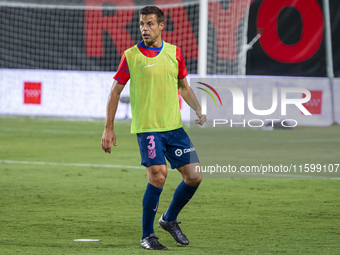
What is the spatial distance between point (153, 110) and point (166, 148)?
13.6 inches

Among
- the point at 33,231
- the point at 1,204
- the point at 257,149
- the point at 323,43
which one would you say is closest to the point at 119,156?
the point at 257,149

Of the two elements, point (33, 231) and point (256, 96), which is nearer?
point (33, 231)

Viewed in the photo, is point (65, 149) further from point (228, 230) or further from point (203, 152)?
point (228, 230)

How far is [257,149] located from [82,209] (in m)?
7.33

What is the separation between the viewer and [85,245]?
4.95 metres

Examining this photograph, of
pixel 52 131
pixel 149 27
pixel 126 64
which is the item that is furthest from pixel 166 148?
pixel 52 131

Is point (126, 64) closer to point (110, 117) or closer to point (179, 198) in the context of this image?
point (110, 117)

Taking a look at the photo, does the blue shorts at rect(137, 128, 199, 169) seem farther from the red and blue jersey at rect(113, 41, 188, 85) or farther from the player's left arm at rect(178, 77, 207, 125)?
the red and blue jersey at rect(113, 41, 188, 85)

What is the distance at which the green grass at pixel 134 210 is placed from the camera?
16.4 ft

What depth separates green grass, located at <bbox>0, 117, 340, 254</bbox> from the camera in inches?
197

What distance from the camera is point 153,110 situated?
5.04 metres

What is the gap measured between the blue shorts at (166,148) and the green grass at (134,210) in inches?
26.4

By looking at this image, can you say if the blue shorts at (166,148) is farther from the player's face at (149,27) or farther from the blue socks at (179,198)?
the player's face at (149,27)

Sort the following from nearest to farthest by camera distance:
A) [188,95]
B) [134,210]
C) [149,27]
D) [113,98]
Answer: [149,27] < [113,98] < [188,95] < [134,210]
